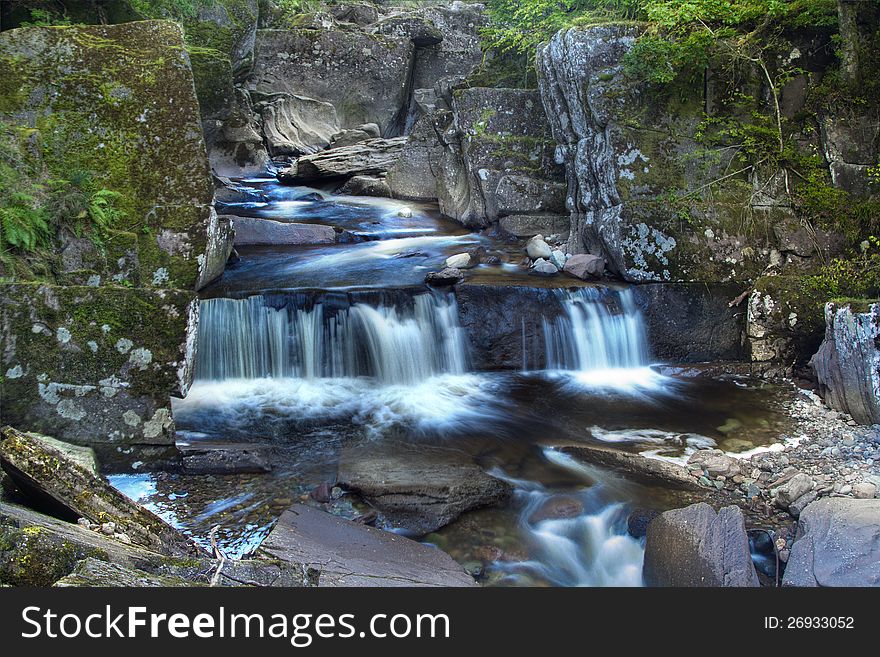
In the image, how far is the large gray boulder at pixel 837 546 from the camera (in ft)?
13.1

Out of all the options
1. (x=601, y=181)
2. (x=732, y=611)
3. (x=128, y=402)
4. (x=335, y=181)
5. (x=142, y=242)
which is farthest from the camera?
(x=335, y=181)

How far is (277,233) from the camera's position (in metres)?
11.5

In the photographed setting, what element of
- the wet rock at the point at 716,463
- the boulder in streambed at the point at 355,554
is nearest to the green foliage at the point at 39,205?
the boulder in streambed at the point at 355,554

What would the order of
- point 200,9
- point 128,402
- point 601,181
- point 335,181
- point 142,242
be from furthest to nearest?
point 335,181, point 200,9, point 601,181, point 142,242, point 128,402

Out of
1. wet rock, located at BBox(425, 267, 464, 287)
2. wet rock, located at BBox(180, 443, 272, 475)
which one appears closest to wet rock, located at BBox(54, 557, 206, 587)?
wet rock, located at BBox(180, 443, 272, 475)

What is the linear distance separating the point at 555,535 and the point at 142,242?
15.7ft

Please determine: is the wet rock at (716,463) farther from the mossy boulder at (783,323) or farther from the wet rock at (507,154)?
the wet rock at (507,154)

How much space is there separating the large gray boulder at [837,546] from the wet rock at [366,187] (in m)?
11.9

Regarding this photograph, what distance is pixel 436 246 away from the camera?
443 inches

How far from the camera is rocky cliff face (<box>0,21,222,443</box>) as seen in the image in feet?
18.1

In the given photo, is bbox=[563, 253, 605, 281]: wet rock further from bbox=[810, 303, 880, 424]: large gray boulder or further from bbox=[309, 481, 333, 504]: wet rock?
bbox=[309, 481, 333, 504]: wet rock

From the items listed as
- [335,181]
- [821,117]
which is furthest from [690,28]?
[335,181]

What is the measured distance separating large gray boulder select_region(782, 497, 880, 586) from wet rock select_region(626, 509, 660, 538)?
101cm

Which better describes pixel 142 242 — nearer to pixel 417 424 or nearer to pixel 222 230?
pixel 222 230
